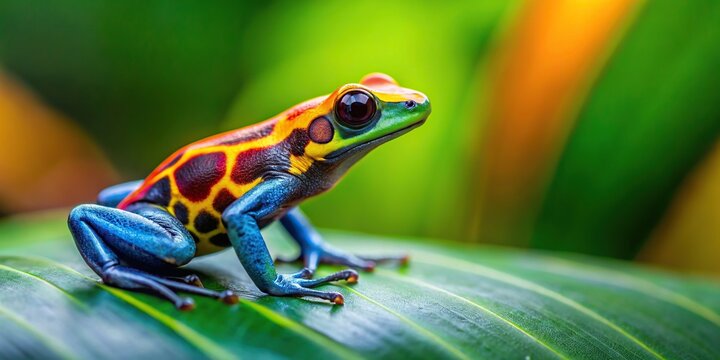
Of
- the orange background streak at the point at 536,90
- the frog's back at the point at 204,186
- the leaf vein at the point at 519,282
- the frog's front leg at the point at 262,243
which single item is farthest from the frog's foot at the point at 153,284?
the orange background streak at the point at 536,90

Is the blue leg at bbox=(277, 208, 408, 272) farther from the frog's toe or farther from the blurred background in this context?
the blurred background

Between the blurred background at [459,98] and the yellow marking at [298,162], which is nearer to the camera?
the yellow marking at [298,162]

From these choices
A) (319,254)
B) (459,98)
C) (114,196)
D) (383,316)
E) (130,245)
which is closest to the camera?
(383,316)

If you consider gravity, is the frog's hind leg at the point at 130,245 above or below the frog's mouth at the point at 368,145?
below

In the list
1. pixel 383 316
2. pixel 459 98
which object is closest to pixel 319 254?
pixel 383 316

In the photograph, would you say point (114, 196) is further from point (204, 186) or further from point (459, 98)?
point (459, 98)

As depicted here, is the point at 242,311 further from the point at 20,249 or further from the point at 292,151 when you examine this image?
the point at 20,249

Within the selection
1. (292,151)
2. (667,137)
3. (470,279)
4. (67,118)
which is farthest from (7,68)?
(667,137)

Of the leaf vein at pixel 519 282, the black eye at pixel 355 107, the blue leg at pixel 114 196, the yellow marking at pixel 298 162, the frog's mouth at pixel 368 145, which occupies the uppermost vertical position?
the black eye at pixel 355 107

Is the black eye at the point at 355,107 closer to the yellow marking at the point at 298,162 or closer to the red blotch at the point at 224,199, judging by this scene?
the yellow marking at the point at 298,162
